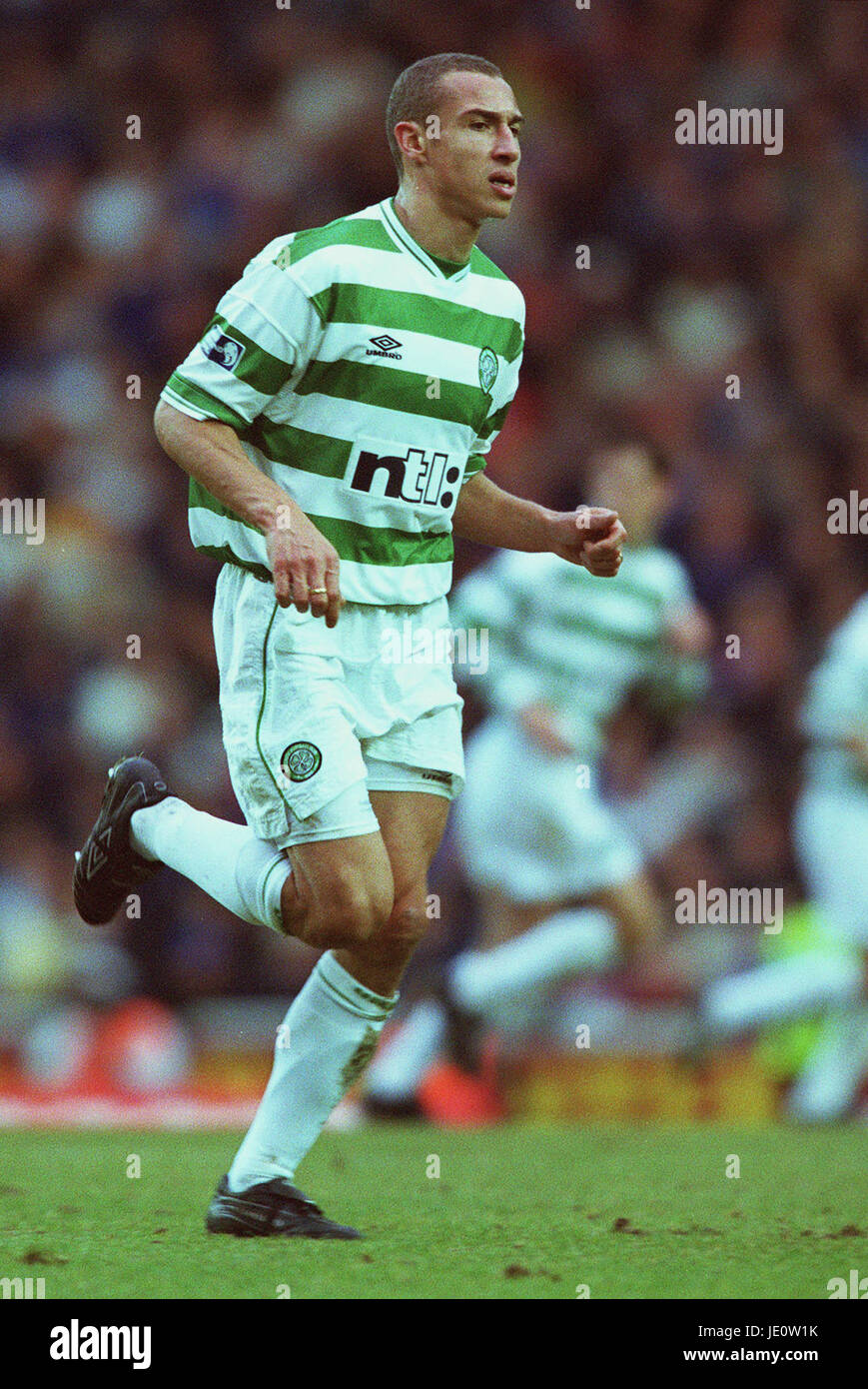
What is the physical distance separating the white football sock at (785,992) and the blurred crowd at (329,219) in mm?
1583

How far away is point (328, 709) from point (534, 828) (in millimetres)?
3542

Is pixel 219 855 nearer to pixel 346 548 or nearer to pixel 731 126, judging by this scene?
pixel 346 548

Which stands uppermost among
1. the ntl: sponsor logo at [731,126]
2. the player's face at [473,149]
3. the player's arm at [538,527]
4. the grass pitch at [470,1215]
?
the ntl: sponsor logo at [731,126]

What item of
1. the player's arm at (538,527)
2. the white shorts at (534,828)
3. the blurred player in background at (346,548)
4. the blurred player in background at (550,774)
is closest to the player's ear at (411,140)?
the blurred player in background at (346,548)

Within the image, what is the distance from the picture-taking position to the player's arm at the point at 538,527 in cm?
409

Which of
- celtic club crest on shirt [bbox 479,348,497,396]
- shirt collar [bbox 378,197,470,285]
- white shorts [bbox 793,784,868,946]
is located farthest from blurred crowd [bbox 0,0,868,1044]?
shirt collar [bbox 378,197,470,285]

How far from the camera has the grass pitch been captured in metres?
3.47

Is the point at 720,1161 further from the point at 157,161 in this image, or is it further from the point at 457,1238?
the point at 157,161

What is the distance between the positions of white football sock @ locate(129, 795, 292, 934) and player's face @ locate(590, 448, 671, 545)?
3343mm

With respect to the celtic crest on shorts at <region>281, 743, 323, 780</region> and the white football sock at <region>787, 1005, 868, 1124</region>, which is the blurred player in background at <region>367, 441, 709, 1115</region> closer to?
the white football sock at <region>787, 1005, 868, 1124</region>

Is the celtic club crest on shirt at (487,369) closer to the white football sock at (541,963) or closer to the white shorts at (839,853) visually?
the white football sock at (541,963)

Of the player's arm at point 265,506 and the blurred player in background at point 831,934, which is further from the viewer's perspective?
the blurred player in background at point 831,934

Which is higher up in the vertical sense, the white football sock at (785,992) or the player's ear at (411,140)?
the player's ear at (411,140)

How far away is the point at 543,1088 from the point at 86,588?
357cm
